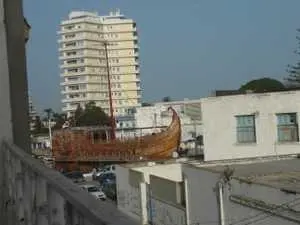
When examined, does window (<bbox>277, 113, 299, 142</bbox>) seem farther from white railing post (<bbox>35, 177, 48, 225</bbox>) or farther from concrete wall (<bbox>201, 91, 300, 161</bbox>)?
white railing post (<bbox>35, 177, 48, 225</bbox>)

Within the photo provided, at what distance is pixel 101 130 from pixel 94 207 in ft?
214

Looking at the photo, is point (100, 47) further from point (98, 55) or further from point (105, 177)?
point (105, 177)

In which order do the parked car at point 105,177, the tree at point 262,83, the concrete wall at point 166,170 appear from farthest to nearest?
1. the tree at point 262,83
2. the parked car at point 105,177
3. the concrete wall at point 166,170

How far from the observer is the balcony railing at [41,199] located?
5.78 feet

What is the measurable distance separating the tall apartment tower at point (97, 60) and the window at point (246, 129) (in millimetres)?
91123

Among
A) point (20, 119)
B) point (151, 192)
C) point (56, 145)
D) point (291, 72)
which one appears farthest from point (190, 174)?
point (56, 145)

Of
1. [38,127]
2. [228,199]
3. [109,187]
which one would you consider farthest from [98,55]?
[228,199]

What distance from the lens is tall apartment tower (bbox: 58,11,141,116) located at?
127 metres

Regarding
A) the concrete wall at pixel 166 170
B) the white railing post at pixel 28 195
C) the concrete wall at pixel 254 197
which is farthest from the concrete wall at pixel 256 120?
the white railing post at pixel 28 195

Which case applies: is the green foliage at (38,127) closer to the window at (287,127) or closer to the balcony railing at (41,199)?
the window at (287,127)

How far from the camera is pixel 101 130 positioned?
66.9 meters

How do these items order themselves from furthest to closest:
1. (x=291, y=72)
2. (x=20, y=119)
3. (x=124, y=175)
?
(x=291, y=72) < (x=124, y=175) < (x=20, y=119)

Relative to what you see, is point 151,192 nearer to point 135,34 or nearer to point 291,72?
point 291,72

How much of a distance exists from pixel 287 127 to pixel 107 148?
83.8ft
